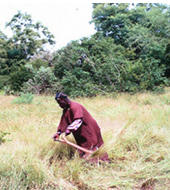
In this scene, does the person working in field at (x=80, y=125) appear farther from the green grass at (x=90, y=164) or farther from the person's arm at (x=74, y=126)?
the green grass at (x=90, y=164)

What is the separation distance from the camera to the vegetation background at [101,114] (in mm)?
3113

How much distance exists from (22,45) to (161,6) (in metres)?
13.6

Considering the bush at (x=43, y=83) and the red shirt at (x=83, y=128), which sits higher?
the bush at (x=43, y=83)

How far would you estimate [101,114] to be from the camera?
674cm

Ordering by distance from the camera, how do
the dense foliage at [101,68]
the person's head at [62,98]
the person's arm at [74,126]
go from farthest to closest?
the dense foliage at [101,68] → the person's head at [62,98] → the person's arm at [74,126]

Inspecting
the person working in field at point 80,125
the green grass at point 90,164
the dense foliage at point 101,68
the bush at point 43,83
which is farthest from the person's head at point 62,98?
the bush at point 43,83

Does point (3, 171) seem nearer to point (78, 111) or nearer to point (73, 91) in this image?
point (78, 111)

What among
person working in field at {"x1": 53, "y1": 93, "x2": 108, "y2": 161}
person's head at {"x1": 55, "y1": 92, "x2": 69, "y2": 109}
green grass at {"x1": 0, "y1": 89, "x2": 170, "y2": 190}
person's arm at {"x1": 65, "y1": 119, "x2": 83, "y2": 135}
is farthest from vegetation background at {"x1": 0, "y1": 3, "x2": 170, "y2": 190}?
person's head at {"x1": 55, "y1": 92, "x2": 69, "y2": 109}

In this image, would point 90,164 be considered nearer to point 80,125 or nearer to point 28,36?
point 80,125

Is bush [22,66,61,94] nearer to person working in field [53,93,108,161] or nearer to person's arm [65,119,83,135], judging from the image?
person working in field [53,93,108,161]

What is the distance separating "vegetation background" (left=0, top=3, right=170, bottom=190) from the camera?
3.11 metres

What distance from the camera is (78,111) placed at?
3326mm

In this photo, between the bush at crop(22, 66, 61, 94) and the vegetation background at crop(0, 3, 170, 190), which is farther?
the bush at crop(22, 66, 61, 94)

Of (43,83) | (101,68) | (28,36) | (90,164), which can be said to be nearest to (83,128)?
(90,164)
